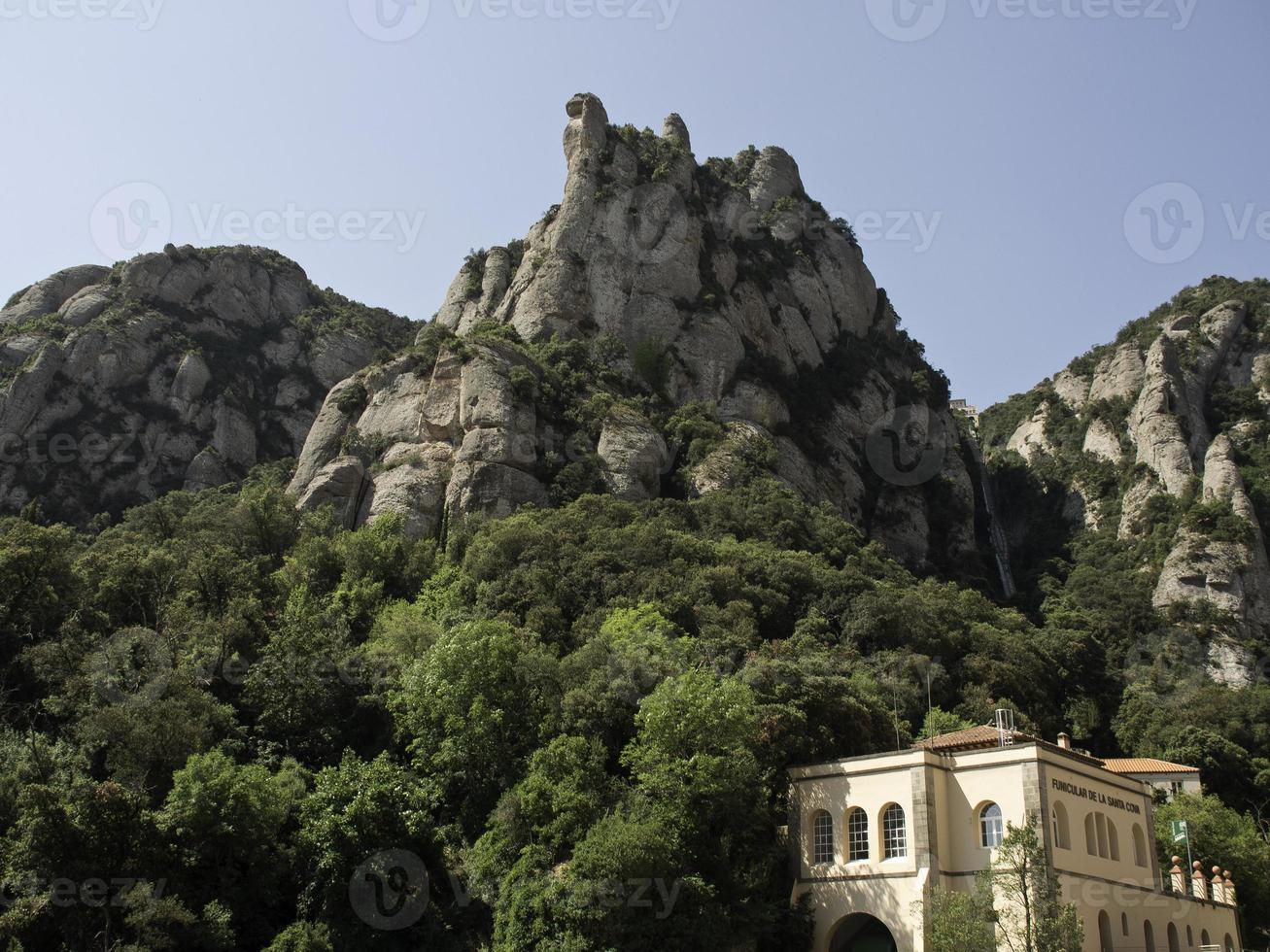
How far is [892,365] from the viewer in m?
120

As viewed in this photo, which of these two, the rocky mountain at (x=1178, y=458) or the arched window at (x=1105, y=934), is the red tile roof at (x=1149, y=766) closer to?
the arched window at (x=1105, y=934)

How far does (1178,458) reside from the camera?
111 meters

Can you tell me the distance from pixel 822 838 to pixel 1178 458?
81961 mm

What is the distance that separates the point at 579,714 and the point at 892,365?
8007 cm

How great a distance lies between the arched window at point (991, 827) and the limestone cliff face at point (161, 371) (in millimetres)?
79726

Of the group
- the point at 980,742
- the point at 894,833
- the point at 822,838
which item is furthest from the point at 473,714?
the point at 980,742

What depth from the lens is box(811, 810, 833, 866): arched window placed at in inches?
1635

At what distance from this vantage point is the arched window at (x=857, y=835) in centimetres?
4069

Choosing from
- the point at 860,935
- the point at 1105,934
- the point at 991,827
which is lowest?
the point at 860,935

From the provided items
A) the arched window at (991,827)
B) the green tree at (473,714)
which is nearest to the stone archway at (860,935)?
the arched window at (991,827)

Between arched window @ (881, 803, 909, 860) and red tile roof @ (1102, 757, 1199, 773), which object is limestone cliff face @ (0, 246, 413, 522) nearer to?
red tile roof @ (1102, 757, 1199, 773)

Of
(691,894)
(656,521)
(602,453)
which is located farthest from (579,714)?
(602,453)

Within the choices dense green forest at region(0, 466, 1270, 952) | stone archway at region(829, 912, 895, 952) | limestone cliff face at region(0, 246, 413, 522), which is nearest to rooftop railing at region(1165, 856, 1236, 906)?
dense green forest at region(0, 466, 1270, 952)

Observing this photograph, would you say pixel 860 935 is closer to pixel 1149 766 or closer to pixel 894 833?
pixel 894 833
